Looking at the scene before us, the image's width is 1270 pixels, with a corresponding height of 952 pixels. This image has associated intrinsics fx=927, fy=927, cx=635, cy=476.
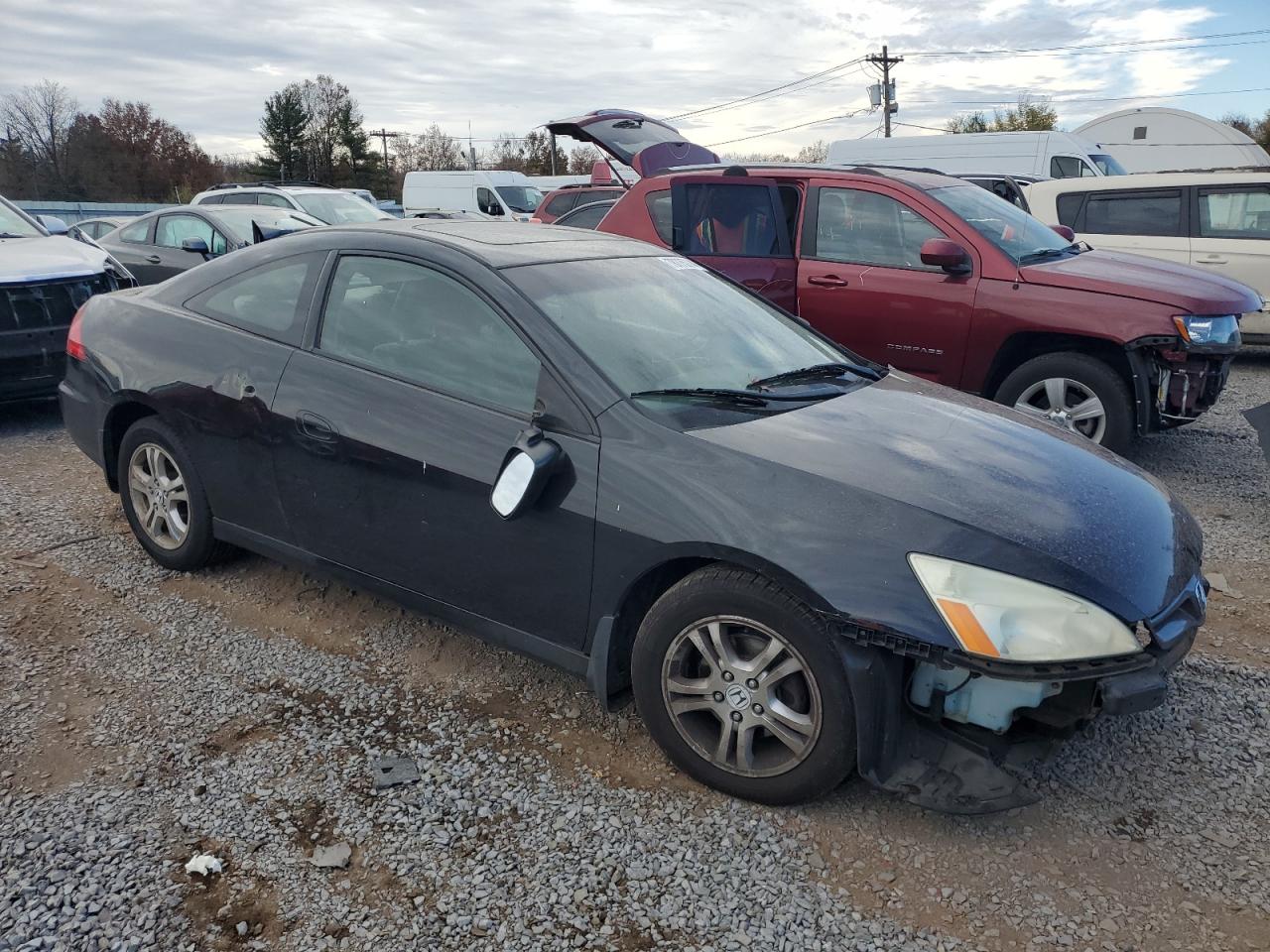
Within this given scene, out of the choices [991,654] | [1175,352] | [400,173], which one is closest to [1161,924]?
[991,654]

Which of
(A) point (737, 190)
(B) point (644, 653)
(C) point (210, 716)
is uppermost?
(A) point (737, 190)

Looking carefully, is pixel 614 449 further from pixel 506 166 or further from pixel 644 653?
pixel 506 166

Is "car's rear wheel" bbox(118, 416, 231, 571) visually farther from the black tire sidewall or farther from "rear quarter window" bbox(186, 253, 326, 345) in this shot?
"rear quarter window" bbox(186, 253, 326, 345)

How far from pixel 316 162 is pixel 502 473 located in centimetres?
6714

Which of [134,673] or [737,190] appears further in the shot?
[737,190]

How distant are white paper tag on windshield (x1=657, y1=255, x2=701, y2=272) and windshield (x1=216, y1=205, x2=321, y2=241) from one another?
665 cm

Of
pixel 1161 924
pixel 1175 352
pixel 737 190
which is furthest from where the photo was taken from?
pixel 737 190

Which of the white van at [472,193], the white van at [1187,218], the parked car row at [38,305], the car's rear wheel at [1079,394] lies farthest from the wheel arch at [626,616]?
the white van at [472,193]

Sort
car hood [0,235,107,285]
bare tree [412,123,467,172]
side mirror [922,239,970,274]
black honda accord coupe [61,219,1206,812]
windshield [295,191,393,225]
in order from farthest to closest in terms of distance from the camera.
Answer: bare tree [412,123,467,172]
windshield [295,191,393,225]
car hood [0,235,107,285]
side mirror [922,239,970,274]
black honda accord coupe [61,219,1206,812]

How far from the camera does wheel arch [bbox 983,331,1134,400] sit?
5.52 meters

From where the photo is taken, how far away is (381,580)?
10.6ft

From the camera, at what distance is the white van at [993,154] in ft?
56.7

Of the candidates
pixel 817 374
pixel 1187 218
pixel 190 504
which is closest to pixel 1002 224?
pixel 817 374

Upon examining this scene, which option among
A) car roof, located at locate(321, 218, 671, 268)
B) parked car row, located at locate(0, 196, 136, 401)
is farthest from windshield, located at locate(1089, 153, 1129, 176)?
parked car row, located at locate(0, 196, 136, 401)
